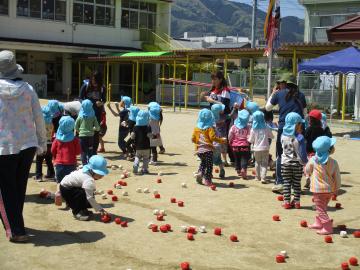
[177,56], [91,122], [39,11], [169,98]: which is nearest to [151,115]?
[91,122]

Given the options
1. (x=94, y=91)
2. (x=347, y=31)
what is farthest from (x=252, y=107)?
(x=347, y=31)

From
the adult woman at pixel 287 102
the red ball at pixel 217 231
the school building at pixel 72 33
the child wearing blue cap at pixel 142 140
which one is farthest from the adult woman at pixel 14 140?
the school building at pixel 72 33

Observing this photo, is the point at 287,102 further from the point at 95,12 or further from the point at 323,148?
the point at 95,12

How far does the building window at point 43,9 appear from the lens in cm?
3838

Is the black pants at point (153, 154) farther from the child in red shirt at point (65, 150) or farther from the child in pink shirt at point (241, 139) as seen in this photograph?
the child in red shirt at point (65, 150)

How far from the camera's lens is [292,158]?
812cm

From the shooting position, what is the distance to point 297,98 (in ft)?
29.5

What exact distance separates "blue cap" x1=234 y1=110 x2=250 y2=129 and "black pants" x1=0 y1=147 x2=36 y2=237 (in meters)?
5.15

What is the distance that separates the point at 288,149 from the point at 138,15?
3835 cm

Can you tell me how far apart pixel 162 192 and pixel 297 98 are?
8.98 feet

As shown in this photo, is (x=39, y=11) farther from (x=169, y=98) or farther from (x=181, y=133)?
(x=181, y=133)

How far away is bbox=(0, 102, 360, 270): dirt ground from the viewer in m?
5.60

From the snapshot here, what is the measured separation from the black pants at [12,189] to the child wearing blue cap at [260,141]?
4920mm

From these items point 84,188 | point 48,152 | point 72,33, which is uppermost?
point 72,33
